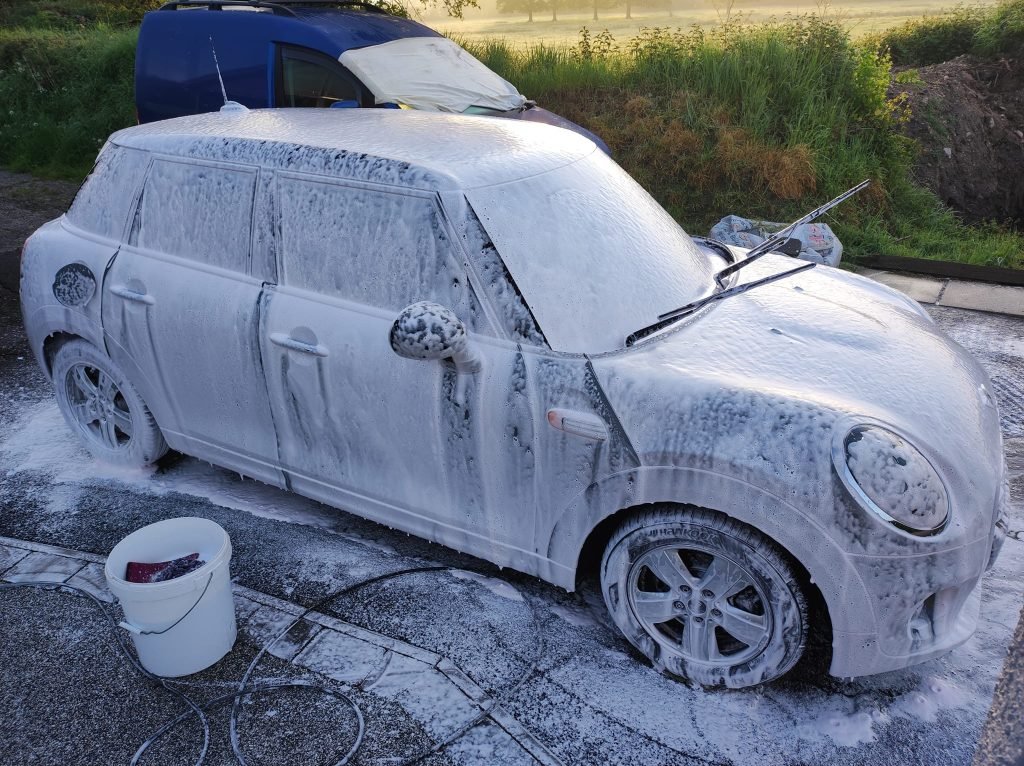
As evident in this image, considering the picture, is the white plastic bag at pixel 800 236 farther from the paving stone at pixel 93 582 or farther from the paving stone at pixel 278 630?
the paving stone at pixel 93 582

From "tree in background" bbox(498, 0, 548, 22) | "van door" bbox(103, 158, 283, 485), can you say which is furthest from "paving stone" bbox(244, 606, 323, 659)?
"tree in background" bbox(498, 0, 548, 22)

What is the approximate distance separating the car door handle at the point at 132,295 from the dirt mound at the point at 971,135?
9186 millimetres

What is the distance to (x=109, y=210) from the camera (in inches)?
143

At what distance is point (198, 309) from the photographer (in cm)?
329

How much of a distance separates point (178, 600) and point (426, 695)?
872 mm

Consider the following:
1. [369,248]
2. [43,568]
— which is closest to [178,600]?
[43,568]

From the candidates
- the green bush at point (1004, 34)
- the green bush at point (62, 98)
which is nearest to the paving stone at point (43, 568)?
the green bush at point (62, 98)

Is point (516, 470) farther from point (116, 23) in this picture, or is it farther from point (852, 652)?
point (116, 23)

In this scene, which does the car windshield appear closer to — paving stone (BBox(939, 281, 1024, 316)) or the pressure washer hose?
the pressure washer hose

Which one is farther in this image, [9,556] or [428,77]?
[428,77]

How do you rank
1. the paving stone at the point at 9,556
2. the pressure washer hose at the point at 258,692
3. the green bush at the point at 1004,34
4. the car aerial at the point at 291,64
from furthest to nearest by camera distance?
the green bush at the point at 1004,34 → the car aerial at the point at 291,64 → the paving stone at the point at 9,556 → the pressure washer hose at the point at 258,692

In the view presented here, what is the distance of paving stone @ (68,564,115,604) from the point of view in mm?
3193

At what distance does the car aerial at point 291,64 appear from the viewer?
6398mm

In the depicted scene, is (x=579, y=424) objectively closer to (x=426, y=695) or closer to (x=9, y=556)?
(x=426, y=695)
